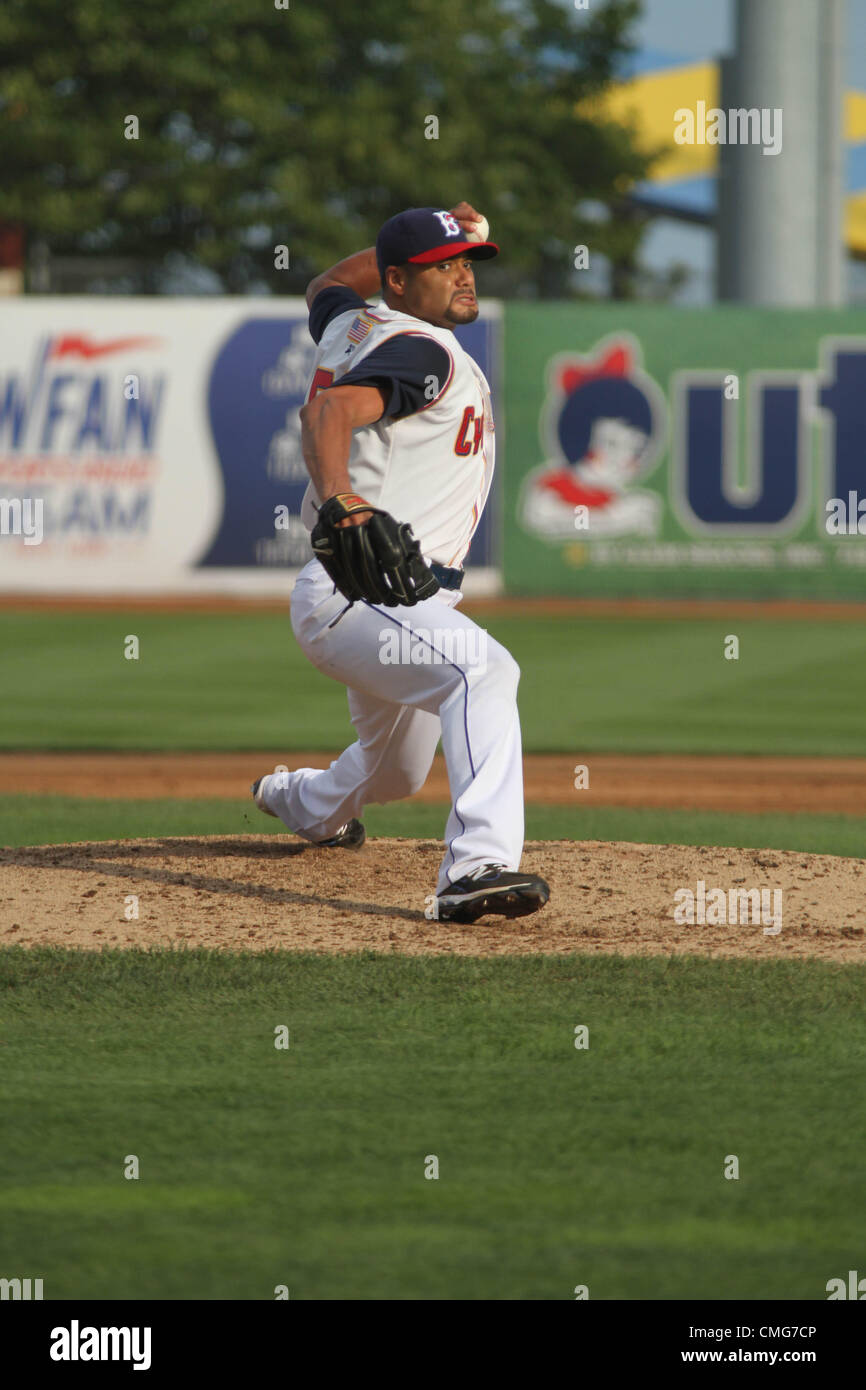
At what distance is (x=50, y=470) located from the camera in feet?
67.4

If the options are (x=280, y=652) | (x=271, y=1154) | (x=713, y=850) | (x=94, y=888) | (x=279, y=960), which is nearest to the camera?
(x=271, y=1154)

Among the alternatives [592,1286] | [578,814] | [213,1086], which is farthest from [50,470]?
[592,1286]

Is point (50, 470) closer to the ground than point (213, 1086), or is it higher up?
higher up

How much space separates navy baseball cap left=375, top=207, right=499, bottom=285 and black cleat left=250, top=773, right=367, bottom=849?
81.7 inches

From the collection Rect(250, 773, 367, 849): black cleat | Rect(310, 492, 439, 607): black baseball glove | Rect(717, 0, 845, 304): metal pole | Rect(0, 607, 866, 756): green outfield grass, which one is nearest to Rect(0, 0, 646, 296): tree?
Rect(717, 0, 845, 304): metal pole

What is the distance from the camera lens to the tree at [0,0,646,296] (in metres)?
37.0

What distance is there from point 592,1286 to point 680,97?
4227 centimetres

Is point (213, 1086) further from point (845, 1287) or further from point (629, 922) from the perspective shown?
point (629, 922)

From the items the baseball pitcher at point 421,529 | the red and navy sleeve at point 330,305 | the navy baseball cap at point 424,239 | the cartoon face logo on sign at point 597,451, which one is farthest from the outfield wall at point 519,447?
the navy baseball cap at point 424,239

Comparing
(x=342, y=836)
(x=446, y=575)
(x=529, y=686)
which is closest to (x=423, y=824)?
(x=342, y=836)

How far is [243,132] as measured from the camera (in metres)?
37.8

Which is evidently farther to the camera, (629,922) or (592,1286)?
(629,922)

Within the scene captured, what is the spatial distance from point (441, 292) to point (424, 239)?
177mm
